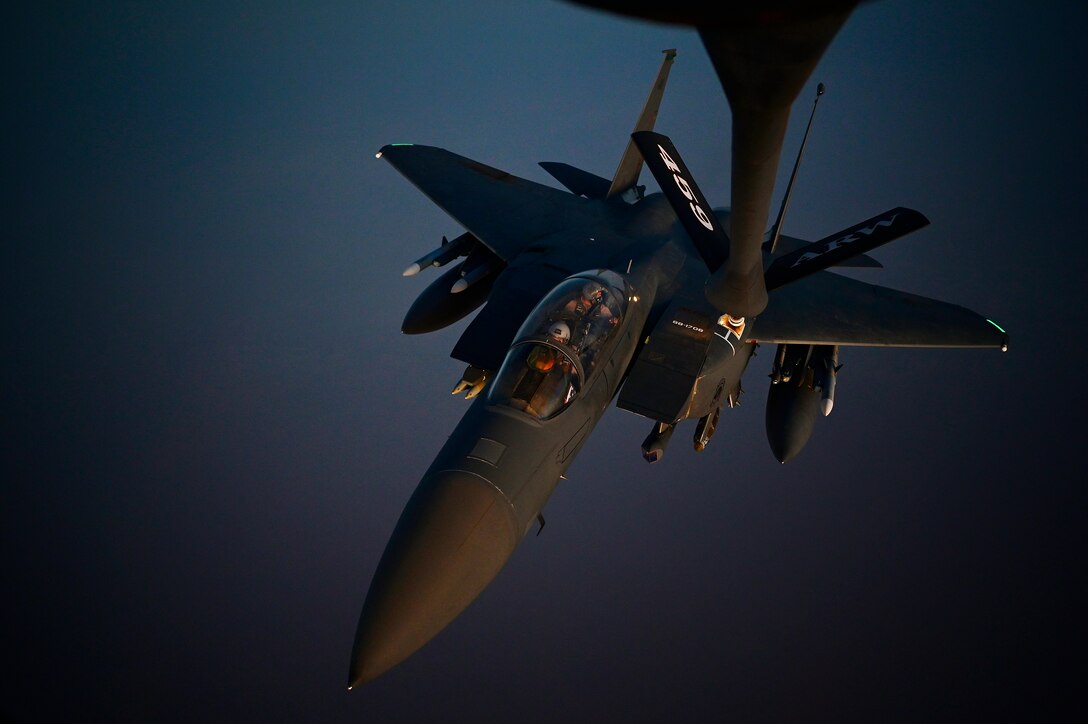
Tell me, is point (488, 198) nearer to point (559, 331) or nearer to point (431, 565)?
point (559, 331)

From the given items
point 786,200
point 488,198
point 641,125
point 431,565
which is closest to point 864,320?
point 786,200

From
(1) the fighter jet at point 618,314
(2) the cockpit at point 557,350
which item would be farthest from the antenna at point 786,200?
(2) the cockpit at point 557,350

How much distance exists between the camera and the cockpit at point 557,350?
623cm

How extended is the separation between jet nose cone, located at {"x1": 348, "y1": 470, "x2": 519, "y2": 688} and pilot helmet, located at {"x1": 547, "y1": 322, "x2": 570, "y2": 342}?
52.4 inches

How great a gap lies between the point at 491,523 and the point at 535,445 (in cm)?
77

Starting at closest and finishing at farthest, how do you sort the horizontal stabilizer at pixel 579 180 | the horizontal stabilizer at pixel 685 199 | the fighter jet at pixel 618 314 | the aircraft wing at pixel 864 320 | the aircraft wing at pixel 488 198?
1. the fighter jet at pixel 618 314
2. the horizontal stabilizer at pixel 685 199
3. the aircraft wing at pixel 864 320
4. the aircraft wing at pixel 488 198
5. the horizontal stabilizer at pixel 579 180

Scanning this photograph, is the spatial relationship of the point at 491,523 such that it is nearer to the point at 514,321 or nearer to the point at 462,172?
the point at 514,321

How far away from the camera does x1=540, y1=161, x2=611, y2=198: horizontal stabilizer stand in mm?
11250

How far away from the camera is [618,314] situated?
6930 mm

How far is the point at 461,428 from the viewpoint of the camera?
20.9ft

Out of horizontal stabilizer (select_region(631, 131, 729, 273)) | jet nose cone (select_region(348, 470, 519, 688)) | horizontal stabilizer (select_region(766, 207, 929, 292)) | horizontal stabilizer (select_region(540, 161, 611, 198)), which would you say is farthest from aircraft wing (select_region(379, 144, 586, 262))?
jet nose cone (select_region(348, 470, 519, 688))

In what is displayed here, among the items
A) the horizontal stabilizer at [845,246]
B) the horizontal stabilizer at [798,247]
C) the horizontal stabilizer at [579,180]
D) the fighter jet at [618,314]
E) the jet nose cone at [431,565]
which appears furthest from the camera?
the horizontal stabilizer at [579,180]

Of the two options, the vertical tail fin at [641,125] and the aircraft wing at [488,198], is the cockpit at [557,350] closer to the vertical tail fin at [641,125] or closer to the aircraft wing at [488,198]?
the aircraft wing at [488,198]

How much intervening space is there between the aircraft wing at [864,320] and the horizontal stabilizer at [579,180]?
3353 millimetres
